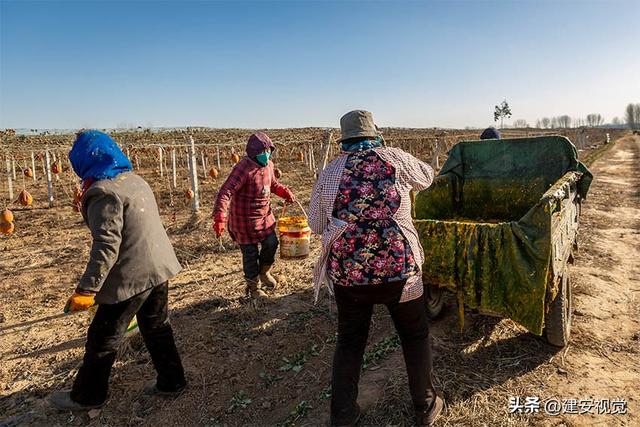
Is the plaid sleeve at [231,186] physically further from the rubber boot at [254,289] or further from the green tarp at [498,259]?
the green tarp at [498,259]

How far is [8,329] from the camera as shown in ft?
14.4

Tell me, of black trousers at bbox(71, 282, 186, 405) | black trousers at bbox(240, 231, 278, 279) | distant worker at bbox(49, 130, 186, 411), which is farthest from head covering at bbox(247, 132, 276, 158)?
black trousers at bbox(71, 282, 186, 405)

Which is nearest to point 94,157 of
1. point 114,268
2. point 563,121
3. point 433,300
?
point 114,268

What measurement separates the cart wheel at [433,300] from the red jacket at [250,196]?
1.73 m

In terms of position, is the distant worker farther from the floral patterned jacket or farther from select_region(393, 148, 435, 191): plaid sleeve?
select_region(393, 148, 435, 191): plaid sleeve

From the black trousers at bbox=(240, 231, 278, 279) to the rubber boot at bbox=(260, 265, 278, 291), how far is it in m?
0.13

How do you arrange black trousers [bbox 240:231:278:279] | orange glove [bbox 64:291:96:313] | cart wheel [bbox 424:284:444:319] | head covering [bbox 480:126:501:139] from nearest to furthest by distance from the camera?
1. orange glove [bbox 64:291:96:313]
2. cart wheel [bbox 424:284:444:319]
3. black trousers [bbox 240:231:278:279]
4. head covering [bbox 480:126:501:139]

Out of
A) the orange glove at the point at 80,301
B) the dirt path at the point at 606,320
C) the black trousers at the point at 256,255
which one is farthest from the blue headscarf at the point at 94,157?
the dirt path at the point at 606,320

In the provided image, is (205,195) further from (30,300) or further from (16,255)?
(30,300)

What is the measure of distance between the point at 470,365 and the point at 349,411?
1187 mm

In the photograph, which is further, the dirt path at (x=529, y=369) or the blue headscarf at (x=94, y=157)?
the dirt path at (x=529, y=369)

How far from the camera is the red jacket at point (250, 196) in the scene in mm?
4219

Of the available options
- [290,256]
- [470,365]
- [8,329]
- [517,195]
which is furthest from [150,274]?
[517,195]

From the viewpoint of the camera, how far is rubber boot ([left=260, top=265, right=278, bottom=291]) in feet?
15.6
